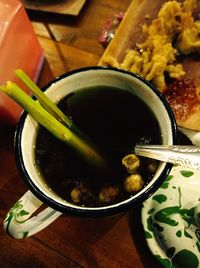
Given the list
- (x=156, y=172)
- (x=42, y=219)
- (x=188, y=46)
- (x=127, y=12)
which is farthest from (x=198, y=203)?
(x=127, y=12)

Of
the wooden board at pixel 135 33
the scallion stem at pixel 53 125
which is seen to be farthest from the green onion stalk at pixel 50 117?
the wooden board at pixel 135 33

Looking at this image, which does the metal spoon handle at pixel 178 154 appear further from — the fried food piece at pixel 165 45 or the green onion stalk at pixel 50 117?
the fried food piece at pixel 165 45

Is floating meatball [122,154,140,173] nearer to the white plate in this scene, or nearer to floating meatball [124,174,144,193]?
floating meatball [124,174,144,193]

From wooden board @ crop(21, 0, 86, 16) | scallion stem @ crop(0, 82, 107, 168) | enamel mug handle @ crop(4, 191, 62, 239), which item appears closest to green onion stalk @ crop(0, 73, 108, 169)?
scallion stem @ crop(0, 82, 107, 168)

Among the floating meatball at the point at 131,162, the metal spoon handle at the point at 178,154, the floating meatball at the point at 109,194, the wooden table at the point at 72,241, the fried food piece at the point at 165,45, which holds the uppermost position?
the metal spoon handle at the point at 178,154

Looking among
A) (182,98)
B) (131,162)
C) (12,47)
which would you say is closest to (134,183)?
(131,162)

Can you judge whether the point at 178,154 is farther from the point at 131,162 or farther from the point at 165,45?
the point at 165,45

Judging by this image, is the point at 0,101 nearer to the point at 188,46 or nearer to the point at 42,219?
the point at 42,219
